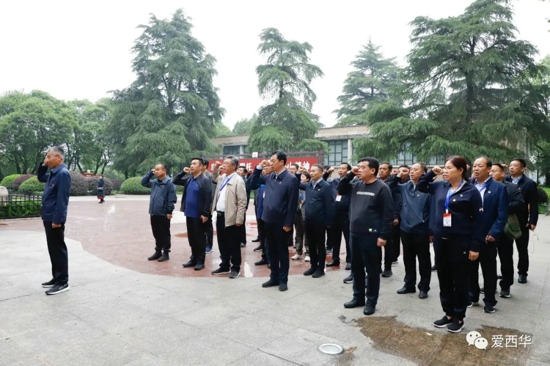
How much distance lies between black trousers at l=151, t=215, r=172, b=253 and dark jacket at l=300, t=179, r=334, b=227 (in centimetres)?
262

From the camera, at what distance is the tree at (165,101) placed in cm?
3003

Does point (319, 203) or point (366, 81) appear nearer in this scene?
point (319, 203)

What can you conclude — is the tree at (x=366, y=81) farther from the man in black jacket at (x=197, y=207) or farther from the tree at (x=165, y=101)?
the man in black jacket at (x=197, y=207)

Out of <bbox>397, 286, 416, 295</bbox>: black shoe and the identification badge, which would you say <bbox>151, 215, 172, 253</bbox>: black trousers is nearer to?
<bbox>397, 286, 416, 295</bbox>: black shoe

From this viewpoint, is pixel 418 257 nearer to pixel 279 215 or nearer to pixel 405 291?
pixel 405 291

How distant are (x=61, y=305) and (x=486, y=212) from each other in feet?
16.2

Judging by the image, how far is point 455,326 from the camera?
3594 millimetres

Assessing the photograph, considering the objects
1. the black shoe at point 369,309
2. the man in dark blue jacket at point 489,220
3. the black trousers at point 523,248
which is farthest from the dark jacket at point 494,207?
the black shoe at point 369,309

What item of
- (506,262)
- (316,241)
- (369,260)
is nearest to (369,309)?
(369,260)

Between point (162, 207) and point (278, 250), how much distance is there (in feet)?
8.37

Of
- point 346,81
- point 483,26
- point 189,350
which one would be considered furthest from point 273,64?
point 189,350

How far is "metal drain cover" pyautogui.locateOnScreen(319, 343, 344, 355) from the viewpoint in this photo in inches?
122

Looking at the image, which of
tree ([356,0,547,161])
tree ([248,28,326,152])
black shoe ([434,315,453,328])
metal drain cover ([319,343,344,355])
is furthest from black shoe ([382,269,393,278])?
tree ([248,28,326,152])

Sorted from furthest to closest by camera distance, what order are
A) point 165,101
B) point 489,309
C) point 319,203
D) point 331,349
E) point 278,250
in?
point 165,101
point 319,203
point 278,250
point 489,309
point 331,349
